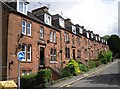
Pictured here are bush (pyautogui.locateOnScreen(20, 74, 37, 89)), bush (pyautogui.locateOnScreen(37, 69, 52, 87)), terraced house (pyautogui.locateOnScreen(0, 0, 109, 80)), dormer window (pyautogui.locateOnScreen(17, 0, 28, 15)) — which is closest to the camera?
bush (pyautogui.locateOnScreen(20, 74, 37, 89))

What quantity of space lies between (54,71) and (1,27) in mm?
9890

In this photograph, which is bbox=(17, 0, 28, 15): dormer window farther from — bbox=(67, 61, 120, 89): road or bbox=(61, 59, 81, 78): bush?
bbox=(67, 61, 120, 89): road

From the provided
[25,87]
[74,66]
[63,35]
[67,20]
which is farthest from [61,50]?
[25,87]

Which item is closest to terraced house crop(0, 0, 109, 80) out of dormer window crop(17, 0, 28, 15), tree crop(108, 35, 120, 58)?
dormer window crop(17, 0, 28, 15)

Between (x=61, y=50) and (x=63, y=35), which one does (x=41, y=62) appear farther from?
(x=63, y=35)

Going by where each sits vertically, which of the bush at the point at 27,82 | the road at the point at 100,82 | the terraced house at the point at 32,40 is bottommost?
the road at the point at 100,82

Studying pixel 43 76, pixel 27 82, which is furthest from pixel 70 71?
pixel 27 82

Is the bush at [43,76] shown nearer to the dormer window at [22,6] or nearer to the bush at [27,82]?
the bush at [27,82]

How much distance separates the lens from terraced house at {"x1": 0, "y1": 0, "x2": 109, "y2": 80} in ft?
80.0

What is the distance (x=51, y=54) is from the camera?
3372 cm

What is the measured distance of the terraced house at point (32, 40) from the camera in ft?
80.0

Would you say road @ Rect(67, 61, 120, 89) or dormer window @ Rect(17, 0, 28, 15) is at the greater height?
dormer window @ Rect(17, 0, 28, 15)

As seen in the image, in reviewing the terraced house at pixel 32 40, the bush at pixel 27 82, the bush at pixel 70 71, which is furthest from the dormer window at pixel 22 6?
the bush at pixel 70 71

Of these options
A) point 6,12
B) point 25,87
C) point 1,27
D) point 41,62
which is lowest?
point 25,87
